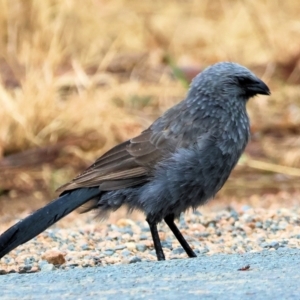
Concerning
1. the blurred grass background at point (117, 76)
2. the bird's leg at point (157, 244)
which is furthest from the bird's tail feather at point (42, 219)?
the blurred grass background at point (117, 76)

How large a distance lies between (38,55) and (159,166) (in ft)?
18.1

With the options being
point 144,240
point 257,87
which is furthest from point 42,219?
point 257,87

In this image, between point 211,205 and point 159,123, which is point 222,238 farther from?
point 211,205

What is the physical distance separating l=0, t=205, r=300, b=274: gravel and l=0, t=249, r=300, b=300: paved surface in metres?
0.76

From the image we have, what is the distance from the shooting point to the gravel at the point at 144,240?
528 cm

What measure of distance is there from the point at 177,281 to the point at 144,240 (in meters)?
2.06

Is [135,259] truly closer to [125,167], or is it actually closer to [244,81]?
[125,167]

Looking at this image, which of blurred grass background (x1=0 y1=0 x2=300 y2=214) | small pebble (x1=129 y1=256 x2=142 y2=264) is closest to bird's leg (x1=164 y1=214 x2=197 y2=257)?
small pebble (x1=129 y1=256 x2=142 y2=264)

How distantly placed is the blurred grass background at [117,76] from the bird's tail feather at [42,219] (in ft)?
9.22

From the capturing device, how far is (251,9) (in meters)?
12.4

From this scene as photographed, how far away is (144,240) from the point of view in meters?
5.94

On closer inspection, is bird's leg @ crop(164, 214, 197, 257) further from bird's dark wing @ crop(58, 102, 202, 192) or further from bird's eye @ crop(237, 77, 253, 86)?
bird's eye @ crop(237, 77, 253, 86)

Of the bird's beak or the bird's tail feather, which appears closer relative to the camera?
the bird's tail feather

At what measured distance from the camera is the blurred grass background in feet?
29.0
